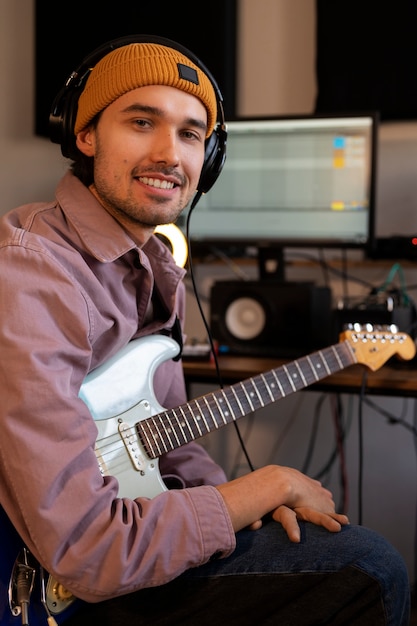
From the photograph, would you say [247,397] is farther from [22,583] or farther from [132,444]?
A: [22,583]

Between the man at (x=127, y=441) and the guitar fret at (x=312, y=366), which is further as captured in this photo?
the guitar fret at (x=312, y=366)

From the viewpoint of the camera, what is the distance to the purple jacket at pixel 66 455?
3.21 feet

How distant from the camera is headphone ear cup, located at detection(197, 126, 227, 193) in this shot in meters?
1.46

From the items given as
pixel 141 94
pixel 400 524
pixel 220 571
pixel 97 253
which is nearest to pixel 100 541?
pixel 220 571

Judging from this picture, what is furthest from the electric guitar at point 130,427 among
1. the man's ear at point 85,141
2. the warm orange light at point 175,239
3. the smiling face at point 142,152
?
the warm orange light at point 175,239

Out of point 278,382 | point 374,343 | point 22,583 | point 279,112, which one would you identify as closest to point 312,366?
point 278,382

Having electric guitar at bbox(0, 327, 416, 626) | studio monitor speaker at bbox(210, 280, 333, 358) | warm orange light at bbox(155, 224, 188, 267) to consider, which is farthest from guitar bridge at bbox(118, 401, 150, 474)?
studio monitor speaker at bbox(210, 280, 333, 358)

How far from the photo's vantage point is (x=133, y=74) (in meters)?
1.24

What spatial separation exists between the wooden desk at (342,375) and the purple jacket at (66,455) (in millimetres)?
677

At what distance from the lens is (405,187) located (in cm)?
239

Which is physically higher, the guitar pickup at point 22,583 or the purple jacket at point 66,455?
the purple jacket at point 66,455

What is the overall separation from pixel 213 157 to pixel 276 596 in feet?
2.66

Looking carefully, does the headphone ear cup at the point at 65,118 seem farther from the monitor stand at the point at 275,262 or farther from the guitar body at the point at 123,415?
the monitor stand at the point at 275,262

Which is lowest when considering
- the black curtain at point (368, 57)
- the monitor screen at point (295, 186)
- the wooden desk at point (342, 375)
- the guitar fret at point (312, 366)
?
the wooden desk at point (342, 375)
